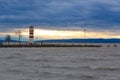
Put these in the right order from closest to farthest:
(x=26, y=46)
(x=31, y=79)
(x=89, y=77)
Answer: (x=31, y=79)
(x=89, y=77)
(x=26, y=46)

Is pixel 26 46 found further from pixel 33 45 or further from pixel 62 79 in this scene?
pixel 62 79

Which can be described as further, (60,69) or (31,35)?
(31,35)

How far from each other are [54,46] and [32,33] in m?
15.3

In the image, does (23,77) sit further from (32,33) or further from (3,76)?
(32,33)

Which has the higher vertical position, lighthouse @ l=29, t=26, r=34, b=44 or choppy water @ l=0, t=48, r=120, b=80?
lighthouse @ l=29, t=26, r=34, b=44

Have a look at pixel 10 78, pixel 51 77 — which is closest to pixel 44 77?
pixel 51 77

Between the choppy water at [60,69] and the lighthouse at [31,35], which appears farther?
the lighthouse at [31,35]

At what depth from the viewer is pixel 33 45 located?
188 metres

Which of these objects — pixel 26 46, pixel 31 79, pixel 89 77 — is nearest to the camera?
pixel 31 79

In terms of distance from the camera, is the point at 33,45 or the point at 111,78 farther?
the point at 33,45

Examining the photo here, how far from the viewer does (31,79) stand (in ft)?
115

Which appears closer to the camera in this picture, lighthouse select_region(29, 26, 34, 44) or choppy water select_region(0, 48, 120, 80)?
choppy water select_region(0, 48, 120, 80)

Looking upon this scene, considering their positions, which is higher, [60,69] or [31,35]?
[31,35]

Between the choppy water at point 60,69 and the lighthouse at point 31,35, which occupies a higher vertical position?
the lighthouse at point 31,35
